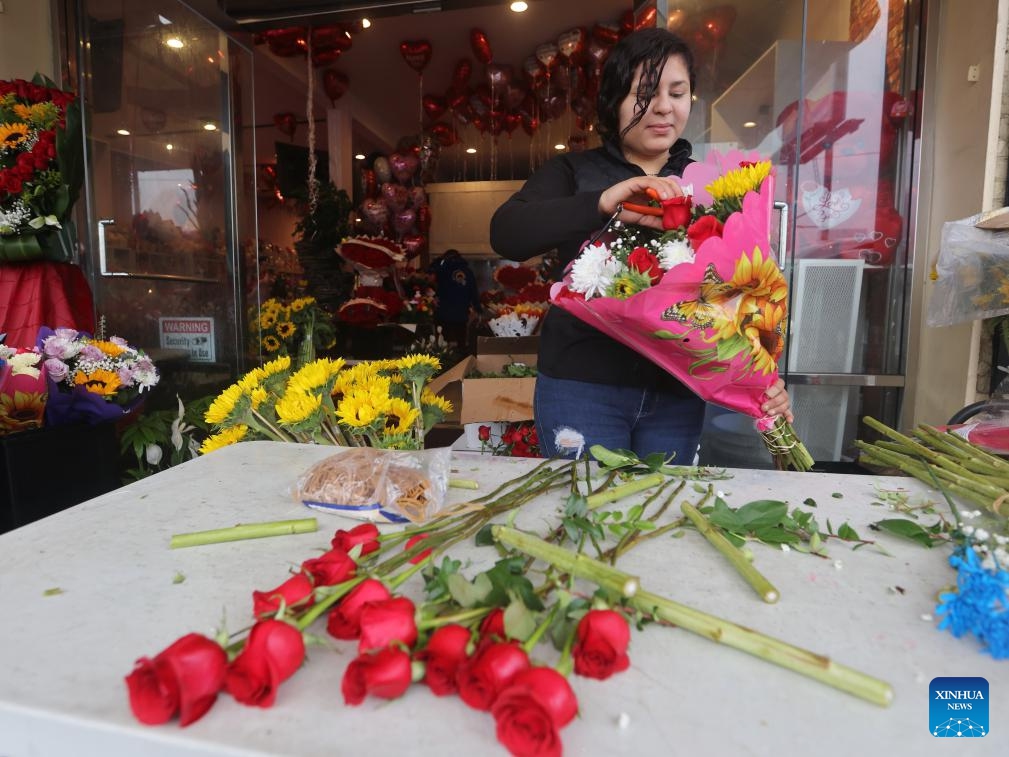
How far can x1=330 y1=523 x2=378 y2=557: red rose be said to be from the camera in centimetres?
53

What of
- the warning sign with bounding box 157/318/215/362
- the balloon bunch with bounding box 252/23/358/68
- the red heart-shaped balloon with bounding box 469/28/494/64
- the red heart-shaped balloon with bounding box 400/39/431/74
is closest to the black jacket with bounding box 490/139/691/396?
the warning sign with bounding box 157/318/215/362

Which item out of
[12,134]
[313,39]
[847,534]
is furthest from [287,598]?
[313,39]

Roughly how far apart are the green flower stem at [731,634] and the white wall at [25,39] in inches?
156

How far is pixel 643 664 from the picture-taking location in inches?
17.1

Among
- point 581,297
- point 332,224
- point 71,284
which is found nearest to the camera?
point 581,297

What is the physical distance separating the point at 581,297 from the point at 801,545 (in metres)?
0.47

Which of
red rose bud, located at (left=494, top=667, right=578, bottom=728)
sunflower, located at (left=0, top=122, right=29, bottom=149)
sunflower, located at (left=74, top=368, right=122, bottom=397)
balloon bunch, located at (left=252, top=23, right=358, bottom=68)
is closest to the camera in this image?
red rose bud, located at (left=494, top=667, right=578, bottom=728)

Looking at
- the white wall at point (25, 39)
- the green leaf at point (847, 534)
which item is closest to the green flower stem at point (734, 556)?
the green leaf at point (847, 534)

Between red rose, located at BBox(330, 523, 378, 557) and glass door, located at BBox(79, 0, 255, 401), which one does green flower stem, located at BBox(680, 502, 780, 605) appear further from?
glass door, located at BBox(79, 0, 255, 401)

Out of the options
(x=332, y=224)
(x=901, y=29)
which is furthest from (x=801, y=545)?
(x=332, y=224)

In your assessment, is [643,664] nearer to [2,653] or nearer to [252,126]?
[2,653]

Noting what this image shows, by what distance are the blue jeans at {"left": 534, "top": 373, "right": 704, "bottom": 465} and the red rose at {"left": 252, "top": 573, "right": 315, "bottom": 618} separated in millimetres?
860

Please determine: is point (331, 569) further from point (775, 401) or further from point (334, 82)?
point (334, 82)

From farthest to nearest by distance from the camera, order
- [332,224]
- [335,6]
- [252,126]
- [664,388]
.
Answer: [332,224] < [252,126] < [335,6] < [664,388]
